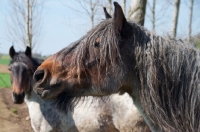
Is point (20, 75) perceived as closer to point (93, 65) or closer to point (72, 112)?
point (72, 112)

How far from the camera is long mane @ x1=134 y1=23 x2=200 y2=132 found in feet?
6.87

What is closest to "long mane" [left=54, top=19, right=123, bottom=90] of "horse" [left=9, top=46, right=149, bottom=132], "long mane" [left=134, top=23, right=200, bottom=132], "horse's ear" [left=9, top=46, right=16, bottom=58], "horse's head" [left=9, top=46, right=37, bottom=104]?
"long mane" [left=134, top=23, right=200, bottom=132]

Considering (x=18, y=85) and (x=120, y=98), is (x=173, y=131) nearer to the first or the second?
(x=120, y=98)

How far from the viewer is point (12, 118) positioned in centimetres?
1176

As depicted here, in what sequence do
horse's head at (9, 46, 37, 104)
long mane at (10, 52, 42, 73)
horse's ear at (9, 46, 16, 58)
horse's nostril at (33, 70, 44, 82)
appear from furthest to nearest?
horse's ear at (9, 46, 16, 58)
long mane at (10, 52, 42, 73)
horse's head at (9, 46, 37, 104)
horse's nostril at (33, 70, 44, 82)

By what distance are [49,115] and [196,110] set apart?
127 inches

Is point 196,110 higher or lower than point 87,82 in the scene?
lower

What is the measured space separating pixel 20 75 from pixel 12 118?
7.21 m

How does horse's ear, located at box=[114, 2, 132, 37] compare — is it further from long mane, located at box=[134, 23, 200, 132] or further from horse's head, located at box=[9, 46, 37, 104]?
horse's head, located at box=[9, 46, 37, 104]

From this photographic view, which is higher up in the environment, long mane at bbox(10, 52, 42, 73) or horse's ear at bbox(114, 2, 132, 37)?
horse's ear at bbox(114, 2, 132, 37)

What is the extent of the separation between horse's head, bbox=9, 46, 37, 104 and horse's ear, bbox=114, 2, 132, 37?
3382 mm

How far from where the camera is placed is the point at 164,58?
7.00ft

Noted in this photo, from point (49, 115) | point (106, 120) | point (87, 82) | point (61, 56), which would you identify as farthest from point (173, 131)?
point (49, 115)

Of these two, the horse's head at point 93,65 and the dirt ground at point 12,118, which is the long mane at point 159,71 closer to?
the horse's head at point 93,65
